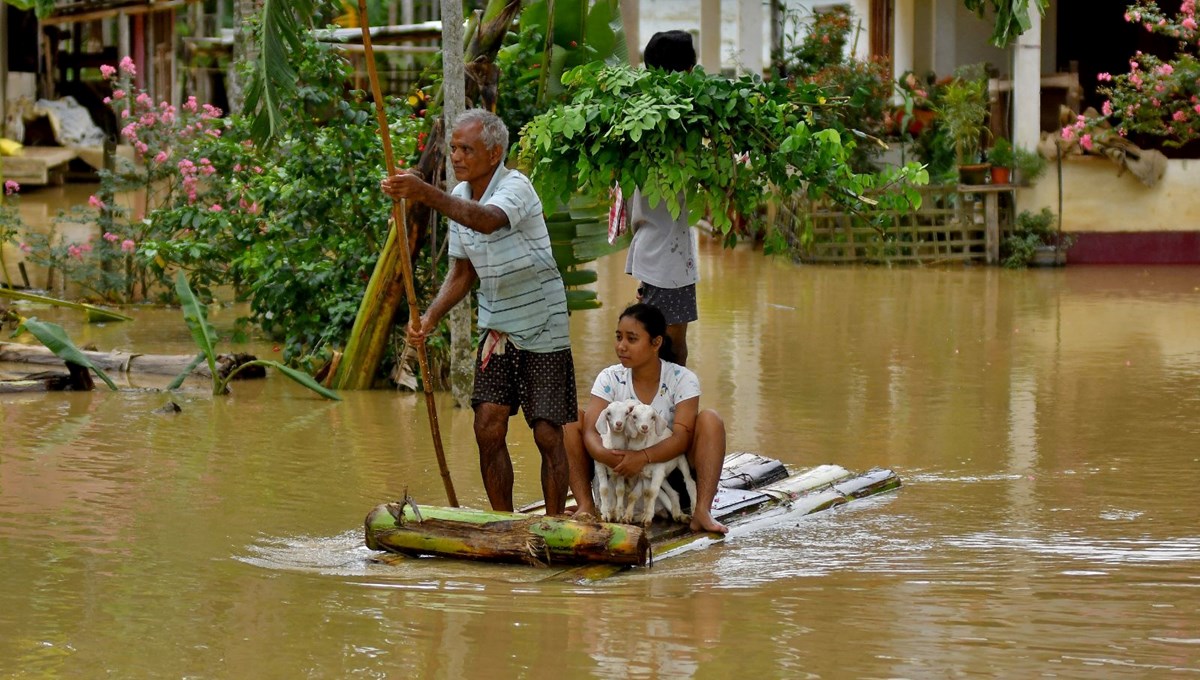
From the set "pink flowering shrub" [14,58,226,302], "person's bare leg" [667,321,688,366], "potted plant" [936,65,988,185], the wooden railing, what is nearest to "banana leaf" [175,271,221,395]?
"pink flowering shrub" [14,58,226,302]

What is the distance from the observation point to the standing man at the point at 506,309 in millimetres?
5891

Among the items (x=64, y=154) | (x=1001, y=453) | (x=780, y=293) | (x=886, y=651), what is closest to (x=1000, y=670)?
(x=886, y=651)

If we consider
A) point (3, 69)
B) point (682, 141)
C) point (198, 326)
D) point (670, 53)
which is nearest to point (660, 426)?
point (682, 141)

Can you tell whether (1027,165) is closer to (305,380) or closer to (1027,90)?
(1027,90)

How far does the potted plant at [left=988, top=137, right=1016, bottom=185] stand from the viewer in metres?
17.7

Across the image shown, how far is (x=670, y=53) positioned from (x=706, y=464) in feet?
6.48

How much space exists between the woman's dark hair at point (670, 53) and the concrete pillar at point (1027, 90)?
11.8 metres

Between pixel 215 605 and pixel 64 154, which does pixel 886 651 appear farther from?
pixel 64 154

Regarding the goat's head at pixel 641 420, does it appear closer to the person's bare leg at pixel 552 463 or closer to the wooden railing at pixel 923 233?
the person's bare leg at pixel 552 463

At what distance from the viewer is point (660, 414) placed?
6.04 m

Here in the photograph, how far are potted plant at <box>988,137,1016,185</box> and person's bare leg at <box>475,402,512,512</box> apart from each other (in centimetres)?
1279

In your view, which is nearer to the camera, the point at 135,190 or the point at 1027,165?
the point at 135,190

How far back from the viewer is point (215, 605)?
5055mm

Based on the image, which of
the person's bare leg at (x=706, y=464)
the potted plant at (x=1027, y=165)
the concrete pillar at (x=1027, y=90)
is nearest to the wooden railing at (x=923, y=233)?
the potted plant at (x=1027, y=165)
